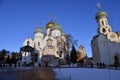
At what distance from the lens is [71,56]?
48.4m

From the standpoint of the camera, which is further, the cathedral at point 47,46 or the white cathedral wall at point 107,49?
the cathedral at point 47,46

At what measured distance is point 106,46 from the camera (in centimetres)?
4131

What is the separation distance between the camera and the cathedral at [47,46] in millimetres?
42188

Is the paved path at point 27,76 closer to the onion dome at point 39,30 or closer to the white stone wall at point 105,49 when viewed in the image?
the white stone wall at point 105,49

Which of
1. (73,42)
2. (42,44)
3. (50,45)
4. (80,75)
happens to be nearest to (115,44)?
(73,42)

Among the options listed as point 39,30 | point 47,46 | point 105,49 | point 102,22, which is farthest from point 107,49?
point 39,30

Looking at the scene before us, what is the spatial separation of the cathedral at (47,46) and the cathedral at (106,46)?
350 inches

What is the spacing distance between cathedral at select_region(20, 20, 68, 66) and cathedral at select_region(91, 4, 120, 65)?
889 cm

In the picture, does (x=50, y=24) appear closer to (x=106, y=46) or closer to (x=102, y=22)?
(x=102, y=22)

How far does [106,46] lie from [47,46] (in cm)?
1537

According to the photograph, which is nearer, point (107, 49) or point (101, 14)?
point (107, 49)

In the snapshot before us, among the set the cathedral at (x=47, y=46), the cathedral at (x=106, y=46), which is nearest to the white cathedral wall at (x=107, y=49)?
the cathedral at (x=106, y=46)

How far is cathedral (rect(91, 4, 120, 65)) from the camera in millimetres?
40344

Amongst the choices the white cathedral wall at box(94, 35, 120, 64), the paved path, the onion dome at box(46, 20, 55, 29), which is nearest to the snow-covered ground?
the paved path
